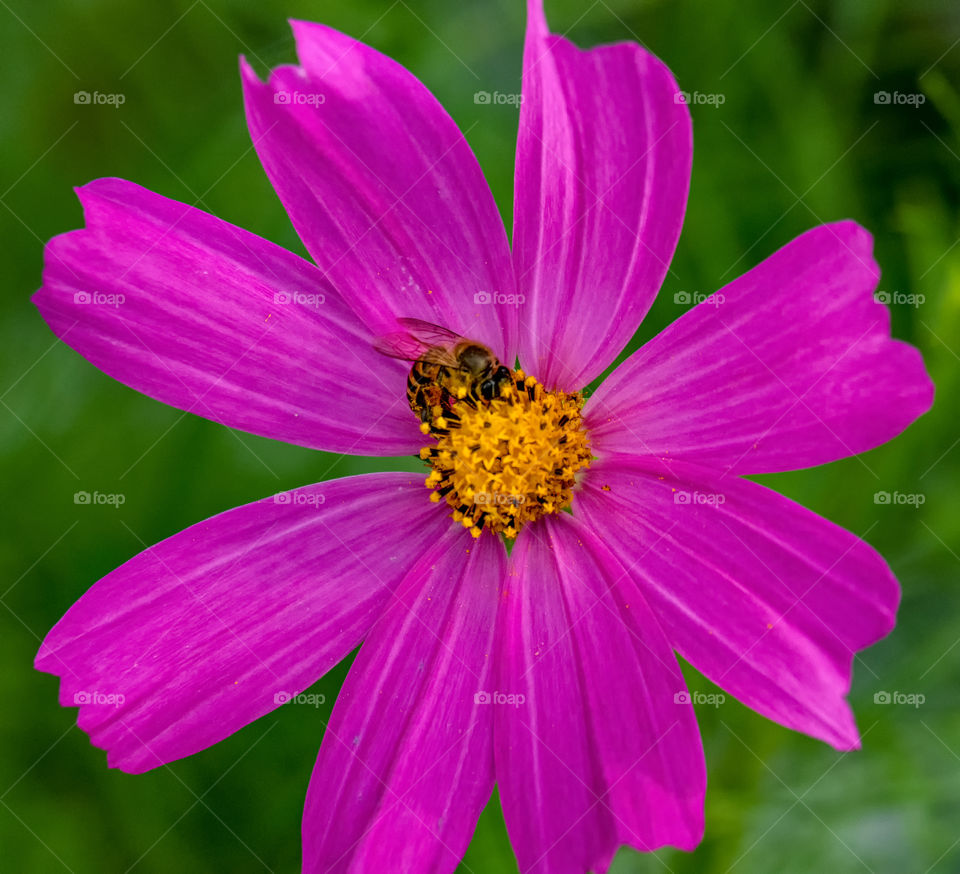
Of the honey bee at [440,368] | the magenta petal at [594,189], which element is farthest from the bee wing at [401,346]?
the magenta petal at [594,189]

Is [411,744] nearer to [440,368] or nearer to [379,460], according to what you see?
[440,368]

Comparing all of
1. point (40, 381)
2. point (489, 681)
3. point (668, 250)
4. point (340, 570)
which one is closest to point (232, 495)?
point (40, 381)

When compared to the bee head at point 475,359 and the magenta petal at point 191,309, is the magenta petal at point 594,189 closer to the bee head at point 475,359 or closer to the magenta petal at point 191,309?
the bee head at point 475,359

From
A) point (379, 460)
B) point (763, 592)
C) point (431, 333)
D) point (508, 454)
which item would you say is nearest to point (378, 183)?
point (431, 333)

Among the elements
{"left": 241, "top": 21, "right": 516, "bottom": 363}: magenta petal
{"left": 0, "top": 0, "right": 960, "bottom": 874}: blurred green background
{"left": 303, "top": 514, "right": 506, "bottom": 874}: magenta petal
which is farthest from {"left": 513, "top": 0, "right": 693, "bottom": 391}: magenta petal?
{"left": 0, "top": 0, "right": 960, "bottom": 874}: blurred green background

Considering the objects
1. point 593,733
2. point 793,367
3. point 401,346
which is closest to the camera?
point 793,367

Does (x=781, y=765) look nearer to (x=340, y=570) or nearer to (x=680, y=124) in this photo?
(x=340, y=570)
